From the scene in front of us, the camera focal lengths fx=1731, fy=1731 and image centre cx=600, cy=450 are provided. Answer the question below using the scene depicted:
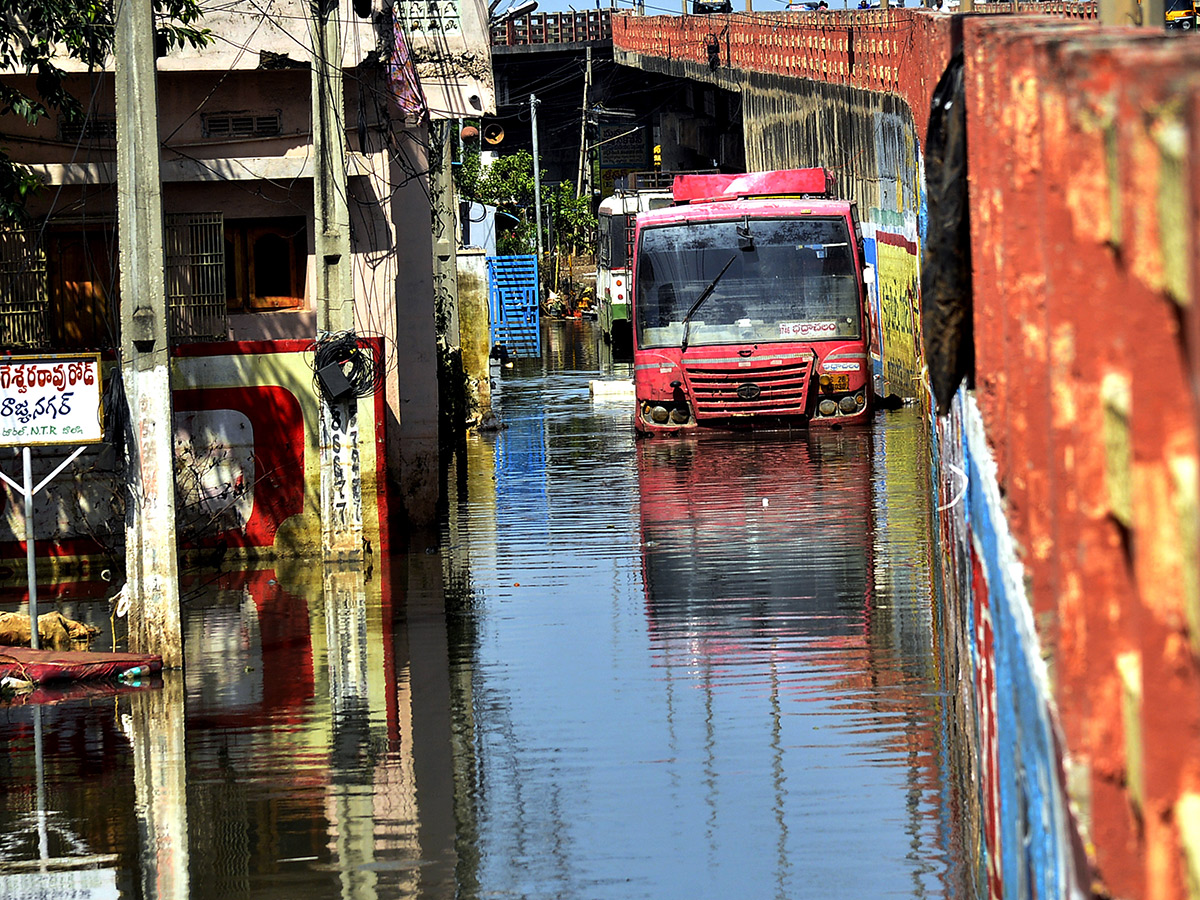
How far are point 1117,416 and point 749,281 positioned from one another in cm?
1964

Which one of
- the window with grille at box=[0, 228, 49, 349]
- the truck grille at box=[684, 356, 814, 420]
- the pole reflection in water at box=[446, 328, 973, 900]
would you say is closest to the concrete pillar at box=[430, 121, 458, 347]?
the truck grille at box=[684, 356, 814, 420]

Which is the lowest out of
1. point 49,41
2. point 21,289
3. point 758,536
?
point 758,536

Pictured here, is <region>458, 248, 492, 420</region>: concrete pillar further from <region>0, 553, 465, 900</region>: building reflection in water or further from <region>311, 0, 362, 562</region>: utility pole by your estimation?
<region>0, 553, 465, 900</region>: building reflection in water

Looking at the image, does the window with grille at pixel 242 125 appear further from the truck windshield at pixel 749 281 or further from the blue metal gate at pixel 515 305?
the blue metal gate at pixel 515 305

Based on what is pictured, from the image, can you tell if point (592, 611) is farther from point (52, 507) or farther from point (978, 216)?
point (978, 216)

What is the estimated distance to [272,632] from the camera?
39.0 ft

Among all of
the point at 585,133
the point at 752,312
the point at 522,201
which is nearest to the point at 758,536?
the point at 752,312

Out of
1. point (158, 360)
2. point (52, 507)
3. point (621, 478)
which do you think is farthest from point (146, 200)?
point (621, 478)

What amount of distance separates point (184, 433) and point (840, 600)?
6.12 meters

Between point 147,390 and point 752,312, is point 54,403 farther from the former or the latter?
point 752,312

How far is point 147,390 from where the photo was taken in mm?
10547

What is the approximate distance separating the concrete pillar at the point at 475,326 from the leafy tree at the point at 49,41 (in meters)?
11.6

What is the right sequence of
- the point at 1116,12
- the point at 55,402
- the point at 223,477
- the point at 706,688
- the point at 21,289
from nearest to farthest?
1. the point at 1116,12
2. the point at 706,688
3. the point at 55,402
4. the point at 223,477
5. the point at 21,289

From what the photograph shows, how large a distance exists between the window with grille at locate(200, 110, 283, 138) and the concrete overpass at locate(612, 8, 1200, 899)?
10.8 m
